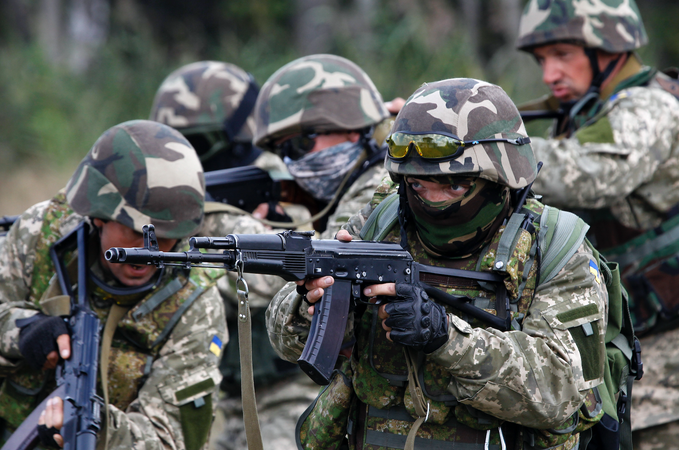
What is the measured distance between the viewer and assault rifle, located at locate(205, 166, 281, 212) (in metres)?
5.10

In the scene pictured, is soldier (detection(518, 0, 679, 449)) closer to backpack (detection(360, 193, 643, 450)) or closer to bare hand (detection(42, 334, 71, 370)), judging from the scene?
backpack (detection(360, 193, 643, 450))

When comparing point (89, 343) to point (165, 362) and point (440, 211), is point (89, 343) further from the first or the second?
point (440, 211)

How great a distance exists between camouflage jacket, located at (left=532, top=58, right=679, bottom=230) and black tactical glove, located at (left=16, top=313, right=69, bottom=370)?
105 inches

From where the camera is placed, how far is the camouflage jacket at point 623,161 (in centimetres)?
449

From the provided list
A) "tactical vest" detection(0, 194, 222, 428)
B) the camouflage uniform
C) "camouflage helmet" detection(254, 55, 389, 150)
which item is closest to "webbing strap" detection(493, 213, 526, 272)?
"tactical vest" detection(0, 194, 222, 428)

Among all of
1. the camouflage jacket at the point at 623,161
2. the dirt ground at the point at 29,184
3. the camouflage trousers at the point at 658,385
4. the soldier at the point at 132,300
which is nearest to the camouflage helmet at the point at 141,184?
the soldier at the point at 132,300

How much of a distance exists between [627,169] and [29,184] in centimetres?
1115

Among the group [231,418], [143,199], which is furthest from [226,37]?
[143,199]

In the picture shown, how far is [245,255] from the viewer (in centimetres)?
275

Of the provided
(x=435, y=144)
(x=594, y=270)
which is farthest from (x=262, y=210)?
(x=594, y=270)

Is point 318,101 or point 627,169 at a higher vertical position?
point 318,101

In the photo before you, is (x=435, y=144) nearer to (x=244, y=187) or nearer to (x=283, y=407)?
(x=244, y=187)

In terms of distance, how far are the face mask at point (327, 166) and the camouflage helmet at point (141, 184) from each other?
117 cm

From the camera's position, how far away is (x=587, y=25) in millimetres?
4938
